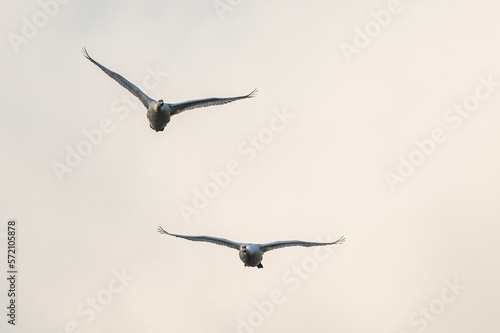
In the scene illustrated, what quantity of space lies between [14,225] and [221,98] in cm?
3569

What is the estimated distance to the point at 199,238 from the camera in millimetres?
82938

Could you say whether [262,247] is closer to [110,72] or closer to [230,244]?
[230,244]

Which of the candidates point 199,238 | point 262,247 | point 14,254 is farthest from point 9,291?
point 262,247

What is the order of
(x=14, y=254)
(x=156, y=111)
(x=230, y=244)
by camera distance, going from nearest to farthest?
(x=156, y=111) < (x=230, y=244) < (x=14, y=254)

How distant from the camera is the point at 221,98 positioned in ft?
242

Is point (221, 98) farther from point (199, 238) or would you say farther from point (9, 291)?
point (9, 291)

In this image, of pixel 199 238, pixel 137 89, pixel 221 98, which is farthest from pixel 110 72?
pixel 199 238

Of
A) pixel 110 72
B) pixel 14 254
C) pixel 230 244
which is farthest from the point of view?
pixel 14 254

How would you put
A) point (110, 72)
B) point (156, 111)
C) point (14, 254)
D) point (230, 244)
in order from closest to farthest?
point (156, 111), point (110, 72), point (230, 244), point (14, 254)

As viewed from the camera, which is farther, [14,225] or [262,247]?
[14,225]

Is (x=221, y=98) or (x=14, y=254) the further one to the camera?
(x=14, y=254)

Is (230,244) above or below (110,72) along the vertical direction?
below

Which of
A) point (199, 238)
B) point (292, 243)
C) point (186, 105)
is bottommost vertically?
point (292, 243)

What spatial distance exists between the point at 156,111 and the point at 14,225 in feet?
113
